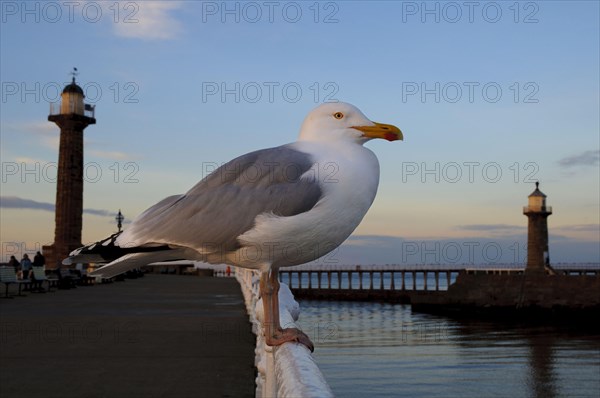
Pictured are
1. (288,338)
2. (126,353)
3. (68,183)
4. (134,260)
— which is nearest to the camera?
(134,260)

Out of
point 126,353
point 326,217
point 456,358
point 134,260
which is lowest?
point 456,358

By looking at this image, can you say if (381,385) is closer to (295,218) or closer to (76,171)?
(295,218)

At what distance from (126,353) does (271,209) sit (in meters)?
5.71

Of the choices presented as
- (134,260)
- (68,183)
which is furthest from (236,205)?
(68,183)

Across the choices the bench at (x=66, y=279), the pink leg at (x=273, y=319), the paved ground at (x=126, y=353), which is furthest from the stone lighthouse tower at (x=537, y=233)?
the pink leg at (x=273, y=319)

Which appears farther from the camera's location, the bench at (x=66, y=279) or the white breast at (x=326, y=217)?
the bench at (x=66, y=279)

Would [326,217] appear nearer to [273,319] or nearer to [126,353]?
A: [273,319]

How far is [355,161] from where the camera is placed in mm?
2992

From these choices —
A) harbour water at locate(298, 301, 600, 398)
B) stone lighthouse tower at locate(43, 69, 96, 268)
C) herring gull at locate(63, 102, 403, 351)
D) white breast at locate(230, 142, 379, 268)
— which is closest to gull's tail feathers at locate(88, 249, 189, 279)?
herring gull at locate(63, 102, 403, 351)

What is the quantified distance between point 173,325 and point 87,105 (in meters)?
38.4

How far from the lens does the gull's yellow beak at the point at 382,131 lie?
3102mm

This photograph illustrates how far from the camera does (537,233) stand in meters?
63.5

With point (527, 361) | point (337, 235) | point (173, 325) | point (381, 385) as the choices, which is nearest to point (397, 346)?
point (527, 361)

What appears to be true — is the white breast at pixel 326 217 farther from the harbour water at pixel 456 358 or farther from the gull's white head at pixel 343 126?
the harbour water at pixel 456 358
